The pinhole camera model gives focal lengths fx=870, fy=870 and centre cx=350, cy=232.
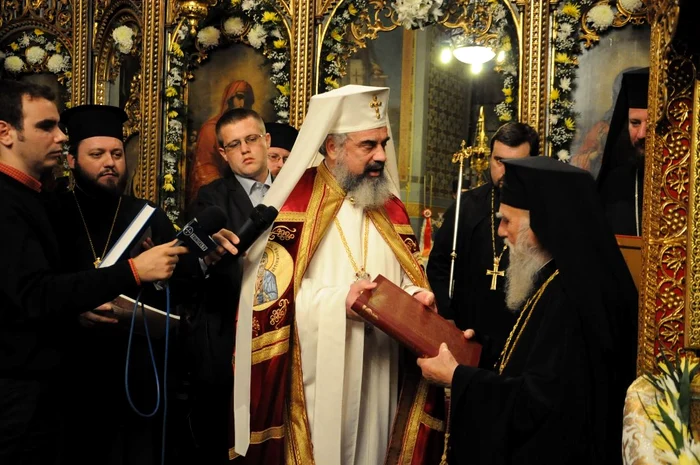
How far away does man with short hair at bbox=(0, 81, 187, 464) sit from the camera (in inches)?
140

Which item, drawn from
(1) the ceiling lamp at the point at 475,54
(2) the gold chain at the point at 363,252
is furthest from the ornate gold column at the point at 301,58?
(2) the gold chain at the point at 363,252

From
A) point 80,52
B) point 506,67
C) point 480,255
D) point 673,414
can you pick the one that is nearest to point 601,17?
point 506,67

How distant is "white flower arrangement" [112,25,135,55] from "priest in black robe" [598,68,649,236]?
474 cm

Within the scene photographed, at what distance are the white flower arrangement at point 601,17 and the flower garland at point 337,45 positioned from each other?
6.45ft

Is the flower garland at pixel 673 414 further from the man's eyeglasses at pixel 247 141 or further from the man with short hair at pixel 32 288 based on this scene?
the man's eyeglasses at pixel 247 141

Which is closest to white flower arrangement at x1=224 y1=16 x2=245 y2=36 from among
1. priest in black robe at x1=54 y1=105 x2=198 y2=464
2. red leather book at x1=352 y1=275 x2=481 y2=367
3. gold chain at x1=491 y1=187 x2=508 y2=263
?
priest in black robe at x1=54 y1=105 x2=198 y2=464

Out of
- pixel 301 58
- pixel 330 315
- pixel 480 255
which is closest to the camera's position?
pixel 330 315

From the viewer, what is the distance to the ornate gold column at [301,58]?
7.48m

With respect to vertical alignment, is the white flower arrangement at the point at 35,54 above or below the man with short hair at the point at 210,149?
above

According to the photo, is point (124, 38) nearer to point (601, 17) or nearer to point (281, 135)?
point (281, 135)

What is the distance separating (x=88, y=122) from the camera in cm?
482

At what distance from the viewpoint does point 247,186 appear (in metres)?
5.61

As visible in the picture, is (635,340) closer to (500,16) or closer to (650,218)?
(650,218)

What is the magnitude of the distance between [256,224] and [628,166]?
9.37ft
